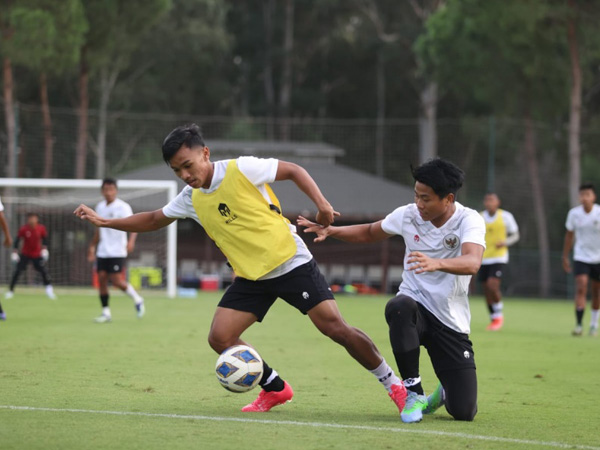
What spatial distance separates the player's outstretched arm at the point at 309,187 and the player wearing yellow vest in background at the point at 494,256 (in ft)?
32.7

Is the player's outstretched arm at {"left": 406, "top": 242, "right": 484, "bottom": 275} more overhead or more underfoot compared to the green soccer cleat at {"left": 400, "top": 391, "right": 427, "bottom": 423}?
more overhead

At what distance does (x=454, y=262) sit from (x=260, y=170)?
1.52 meters

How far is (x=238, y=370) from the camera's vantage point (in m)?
7.26

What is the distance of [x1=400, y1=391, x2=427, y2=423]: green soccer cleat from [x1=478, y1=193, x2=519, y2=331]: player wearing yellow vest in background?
9788 mm

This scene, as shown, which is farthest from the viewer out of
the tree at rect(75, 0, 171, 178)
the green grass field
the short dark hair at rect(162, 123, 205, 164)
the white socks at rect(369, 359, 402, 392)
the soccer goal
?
the tree at rect(75, 0, 171, 178)

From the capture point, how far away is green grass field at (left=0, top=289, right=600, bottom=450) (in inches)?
254

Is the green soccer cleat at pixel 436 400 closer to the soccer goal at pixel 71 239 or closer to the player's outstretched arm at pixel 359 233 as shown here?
the player's outstretched arm at pixel 359 233

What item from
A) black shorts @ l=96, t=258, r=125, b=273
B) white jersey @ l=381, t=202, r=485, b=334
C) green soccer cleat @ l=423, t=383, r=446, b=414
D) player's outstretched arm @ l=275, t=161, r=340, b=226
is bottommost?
black shorts @ l=96, t=258, r=125, b=273

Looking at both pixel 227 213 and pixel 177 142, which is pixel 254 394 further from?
pixel 177 142

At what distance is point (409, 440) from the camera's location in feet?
21.0

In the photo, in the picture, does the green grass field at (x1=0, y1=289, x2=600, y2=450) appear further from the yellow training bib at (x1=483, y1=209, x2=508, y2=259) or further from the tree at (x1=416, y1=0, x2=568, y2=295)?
the tree at (x1=416, y1=0, x2=568, y2=295)

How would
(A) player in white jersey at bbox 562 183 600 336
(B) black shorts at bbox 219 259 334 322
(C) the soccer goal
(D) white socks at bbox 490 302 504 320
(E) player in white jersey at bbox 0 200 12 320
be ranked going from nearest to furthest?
(B) black shorts at bbox 219 259 334 322, (E) player in white jersey at bbox 0 200 12 320, (A) player in white jersey at bbox 562 183 600 336, (D) white socks at bbox 490 302 504 320, (C) the soccer goal

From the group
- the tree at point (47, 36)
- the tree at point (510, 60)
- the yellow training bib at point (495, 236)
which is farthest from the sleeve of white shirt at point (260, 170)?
the tree at point (510, 60)

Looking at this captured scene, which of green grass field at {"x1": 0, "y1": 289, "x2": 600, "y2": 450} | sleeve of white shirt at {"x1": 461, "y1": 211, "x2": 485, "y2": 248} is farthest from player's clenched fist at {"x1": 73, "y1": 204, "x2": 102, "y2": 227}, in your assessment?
sleeve of white shirt at {"x1": 461, "y1": 211, "x2": 485, "y2": 248}
